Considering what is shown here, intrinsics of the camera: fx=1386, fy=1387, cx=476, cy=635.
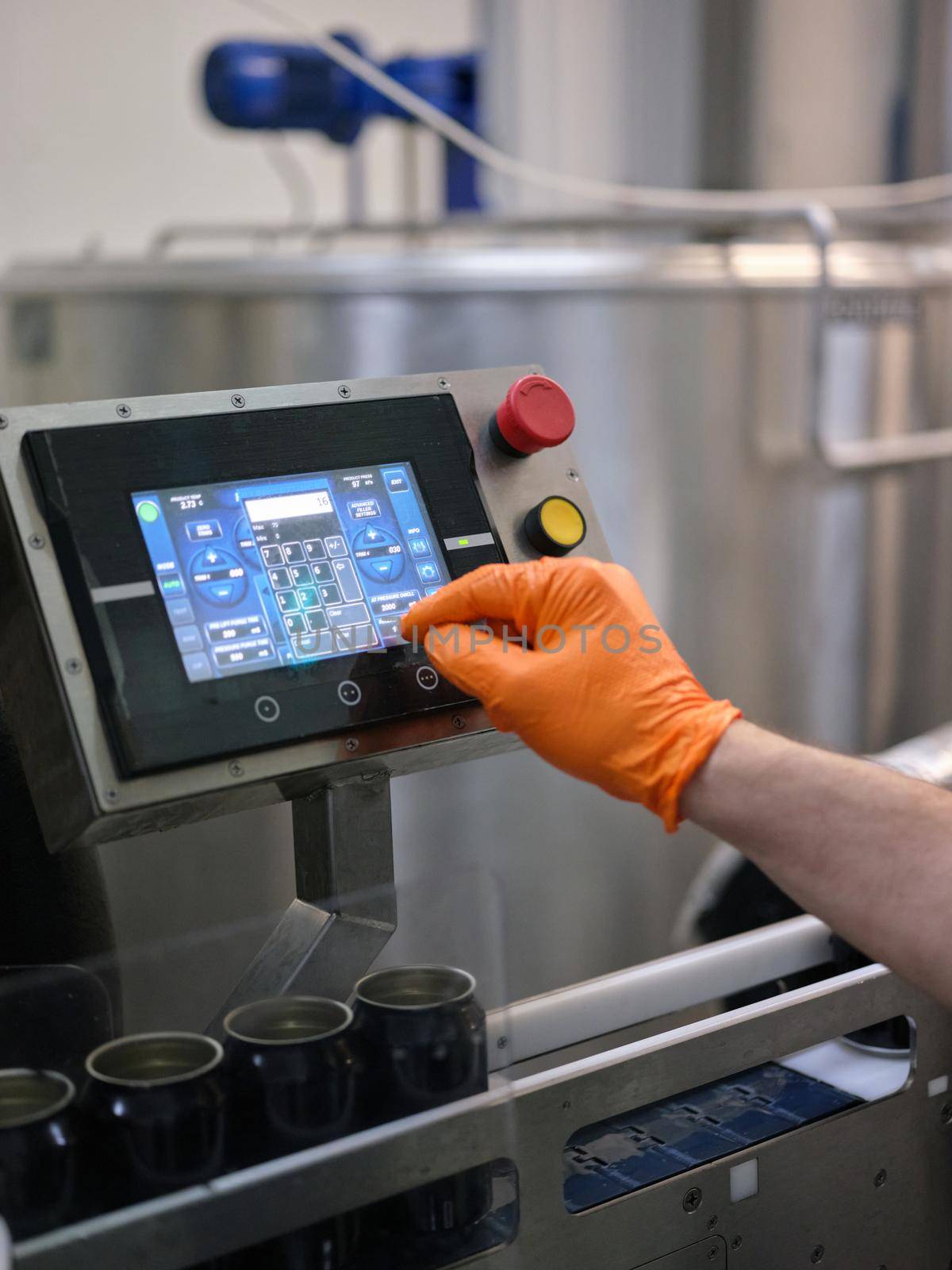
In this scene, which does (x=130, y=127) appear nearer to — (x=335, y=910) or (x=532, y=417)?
(x=532, y=417)

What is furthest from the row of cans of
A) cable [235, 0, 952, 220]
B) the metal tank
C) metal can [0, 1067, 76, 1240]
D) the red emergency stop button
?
cable [235, 0, 952, 220]

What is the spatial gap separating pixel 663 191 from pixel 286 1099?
4.35ft

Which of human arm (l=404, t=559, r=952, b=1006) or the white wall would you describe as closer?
human arm (l=404, t=559, r=952, b=1006)

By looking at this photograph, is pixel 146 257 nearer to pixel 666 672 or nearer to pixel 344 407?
pixel 344 407

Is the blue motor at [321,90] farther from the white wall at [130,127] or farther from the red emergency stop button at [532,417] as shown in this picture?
the red emergency stop button at [532,417]

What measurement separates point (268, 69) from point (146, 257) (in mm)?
466

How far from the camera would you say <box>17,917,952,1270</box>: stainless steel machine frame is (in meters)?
0.52

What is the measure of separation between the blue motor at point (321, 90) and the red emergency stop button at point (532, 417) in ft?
A: 4.40

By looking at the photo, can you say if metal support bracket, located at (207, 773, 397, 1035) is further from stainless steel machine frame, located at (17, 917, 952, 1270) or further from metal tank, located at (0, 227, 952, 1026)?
metal tank, located at (0, 227, 952, 1026)

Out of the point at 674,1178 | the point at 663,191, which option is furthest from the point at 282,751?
the point at 663,191

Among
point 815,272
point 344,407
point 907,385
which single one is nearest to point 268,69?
point 815,272

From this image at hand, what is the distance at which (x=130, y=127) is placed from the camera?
2.74 meters

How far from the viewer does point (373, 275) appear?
4.86 feet

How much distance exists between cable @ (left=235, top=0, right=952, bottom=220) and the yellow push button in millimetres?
978
